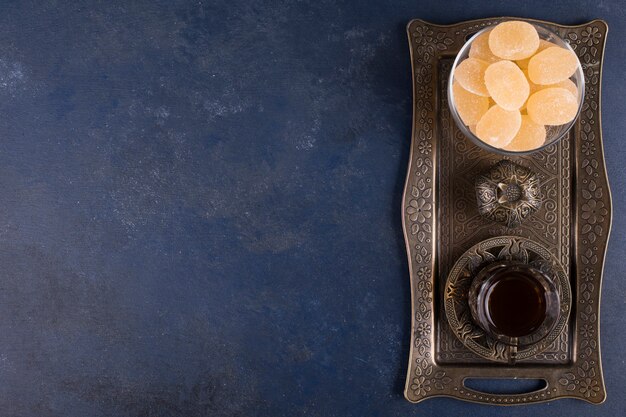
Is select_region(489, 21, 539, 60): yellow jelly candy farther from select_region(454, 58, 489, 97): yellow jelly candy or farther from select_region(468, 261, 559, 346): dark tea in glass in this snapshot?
select_region(468, 261, 559, 346): dark tea in glass

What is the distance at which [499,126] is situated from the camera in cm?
93

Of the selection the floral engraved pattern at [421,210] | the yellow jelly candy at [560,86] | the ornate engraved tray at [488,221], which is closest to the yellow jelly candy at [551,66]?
the yellow jelly candy at [560,86]

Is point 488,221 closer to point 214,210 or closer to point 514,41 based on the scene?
point 514,41

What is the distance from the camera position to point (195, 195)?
3.65ft

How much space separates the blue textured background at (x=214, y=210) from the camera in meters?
1.09

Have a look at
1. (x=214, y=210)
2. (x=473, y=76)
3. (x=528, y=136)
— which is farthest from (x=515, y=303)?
(x=214, y=210)

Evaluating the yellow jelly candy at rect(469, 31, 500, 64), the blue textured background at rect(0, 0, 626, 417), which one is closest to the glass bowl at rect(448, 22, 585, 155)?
the yellow jelly candy at rect(469, 31, 500, 64)

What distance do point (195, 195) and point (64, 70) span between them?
0.35m

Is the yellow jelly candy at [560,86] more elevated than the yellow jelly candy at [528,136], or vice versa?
the yellow jelly candy at [560,86]

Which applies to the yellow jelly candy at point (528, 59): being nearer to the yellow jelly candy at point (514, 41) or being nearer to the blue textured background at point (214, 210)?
the yellow jelly candy at point (514, 41)

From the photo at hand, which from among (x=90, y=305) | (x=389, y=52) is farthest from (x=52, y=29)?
Answer: (x=389, y=52)

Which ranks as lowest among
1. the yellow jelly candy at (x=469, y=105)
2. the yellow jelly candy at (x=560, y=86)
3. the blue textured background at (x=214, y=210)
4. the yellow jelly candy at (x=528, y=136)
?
the blue textured background at (x=214, y=210)

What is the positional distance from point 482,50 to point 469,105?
0.32ft

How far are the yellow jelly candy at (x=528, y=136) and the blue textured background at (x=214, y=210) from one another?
0.21 meters
